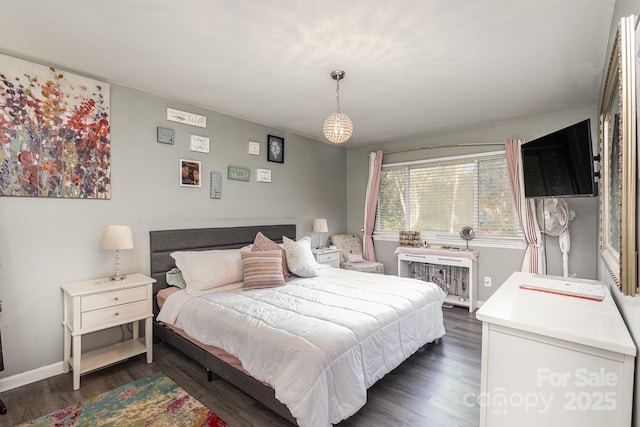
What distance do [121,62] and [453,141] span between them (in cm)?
416

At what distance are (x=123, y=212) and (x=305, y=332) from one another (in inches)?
87.9

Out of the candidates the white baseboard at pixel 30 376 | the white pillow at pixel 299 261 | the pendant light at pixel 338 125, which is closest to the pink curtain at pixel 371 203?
the white pillow at pixel 299 261

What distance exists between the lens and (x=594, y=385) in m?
1.14

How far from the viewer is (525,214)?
3.77m

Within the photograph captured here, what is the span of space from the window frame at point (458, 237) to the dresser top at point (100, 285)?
149 inches

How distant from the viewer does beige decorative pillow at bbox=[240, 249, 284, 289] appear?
2.91m

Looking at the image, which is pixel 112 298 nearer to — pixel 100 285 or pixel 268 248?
pixel 100 285

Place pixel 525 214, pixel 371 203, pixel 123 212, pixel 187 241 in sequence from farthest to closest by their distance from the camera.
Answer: pixel 371 203 < pixel 525 214 < pixel 187 241 < pixel 123 212

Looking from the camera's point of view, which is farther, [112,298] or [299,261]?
[299,261]

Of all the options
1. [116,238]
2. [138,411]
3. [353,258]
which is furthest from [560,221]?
[116,238]

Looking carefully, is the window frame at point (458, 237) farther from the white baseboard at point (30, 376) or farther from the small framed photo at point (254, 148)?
the white baseboard at point (30, 376)

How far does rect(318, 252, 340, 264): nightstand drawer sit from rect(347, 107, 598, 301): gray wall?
3.05 ft

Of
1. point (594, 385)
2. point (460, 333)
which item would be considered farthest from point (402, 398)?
point (460, 333)

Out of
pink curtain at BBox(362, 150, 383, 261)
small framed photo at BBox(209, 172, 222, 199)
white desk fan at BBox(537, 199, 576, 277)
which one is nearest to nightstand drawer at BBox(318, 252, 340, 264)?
pink curtain at BBox(362, 150, 383, 261)
